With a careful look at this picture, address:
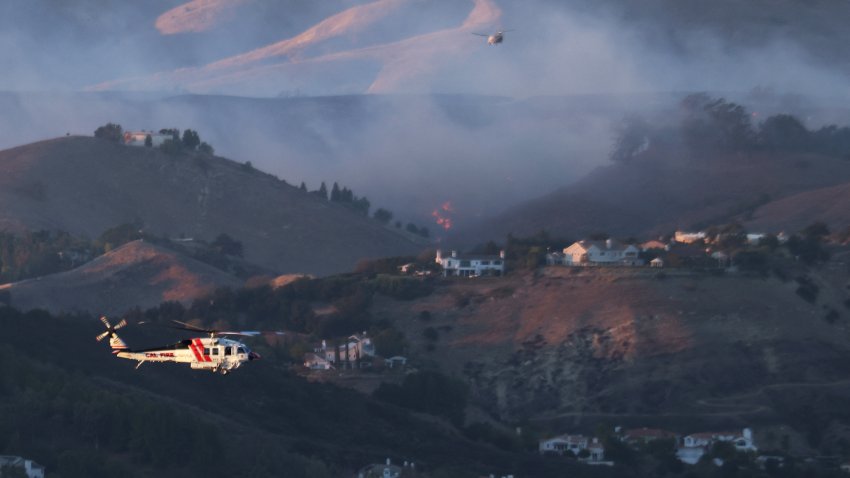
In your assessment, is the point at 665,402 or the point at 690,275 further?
the point at 690,275

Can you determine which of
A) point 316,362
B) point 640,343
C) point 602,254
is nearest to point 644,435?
point 640,343

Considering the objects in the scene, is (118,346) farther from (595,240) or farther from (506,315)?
(595,240)

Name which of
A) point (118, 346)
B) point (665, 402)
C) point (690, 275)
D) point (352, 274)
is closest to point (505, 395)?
point (665, 402)

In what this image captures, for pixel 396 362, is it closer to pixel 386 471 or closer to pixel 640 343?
pixel 640 343

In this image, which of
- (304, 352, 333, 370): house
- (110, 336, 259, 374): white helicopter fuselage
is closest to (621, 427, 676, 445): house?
(304, 352, 333, 370): house

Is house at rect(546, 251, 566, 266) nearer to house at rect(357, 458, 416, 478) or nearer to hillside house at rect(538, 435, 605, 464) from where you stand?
hillside house at rect(538, 435, 605, 464)

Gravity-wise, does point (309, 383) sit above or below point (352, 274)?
below
